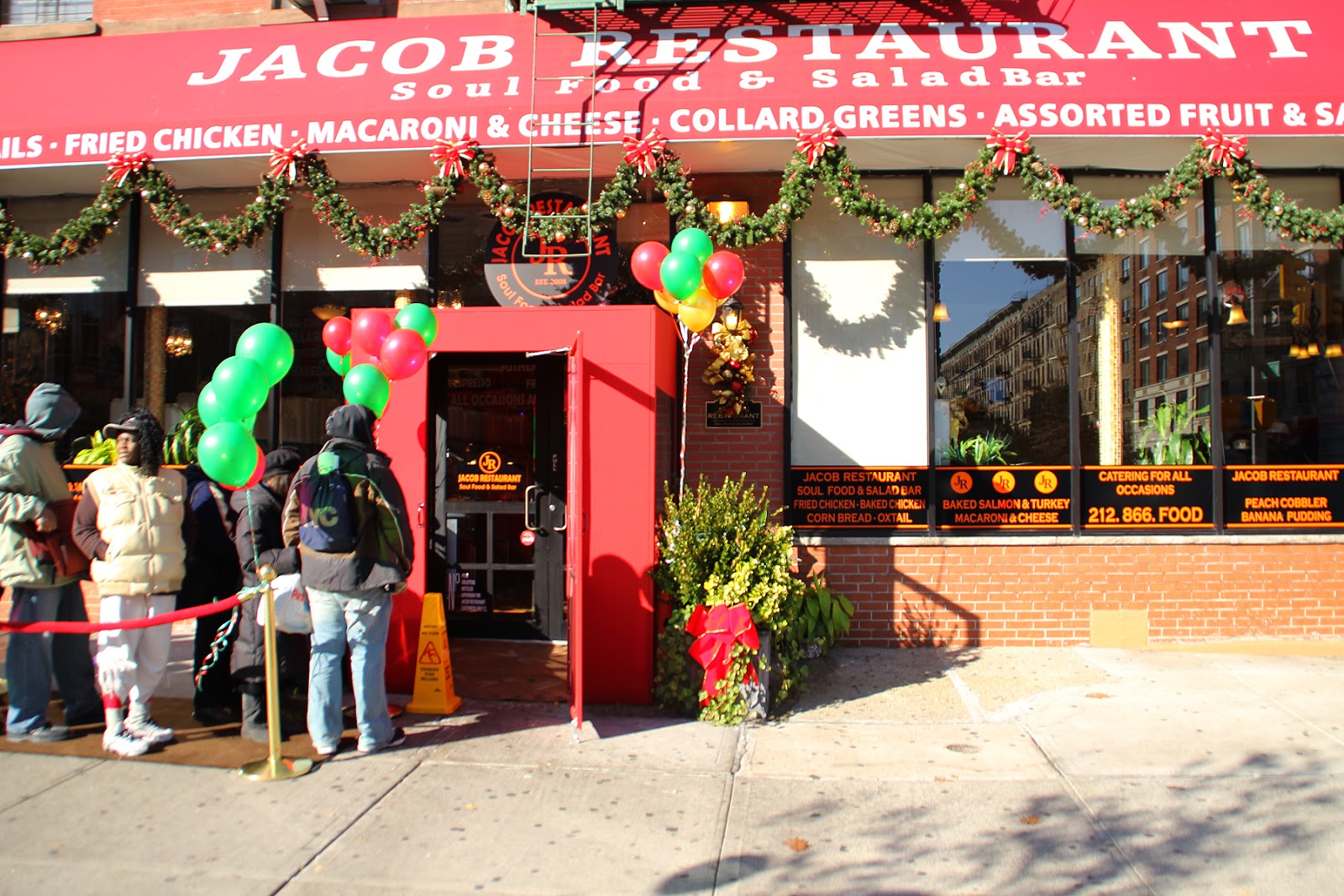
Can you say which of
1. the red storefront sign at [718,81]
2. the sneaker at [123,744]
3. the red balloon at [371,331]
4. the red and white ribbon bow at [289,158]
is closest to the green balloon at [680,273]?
the red storefront sign at [718,81]

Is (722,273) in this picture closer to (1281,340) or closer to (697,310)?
(697,310)

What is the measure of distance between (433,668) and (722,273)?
124 inches

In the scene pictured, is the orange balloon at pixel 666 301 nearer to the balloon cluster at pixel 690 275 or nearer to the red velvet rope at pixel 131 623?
the balloon cluster at pixel 690 275

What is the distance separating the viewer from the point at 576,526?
5805mm

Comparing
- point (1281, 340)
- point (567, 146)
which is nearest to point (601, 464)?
point (567, 146)

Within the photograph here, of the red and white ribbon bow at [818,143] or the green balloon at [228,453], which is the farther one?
the red and white ribbon bow at [818,143]

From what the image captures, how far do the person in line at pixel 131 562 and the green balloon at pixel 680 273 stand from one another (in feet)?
10.3

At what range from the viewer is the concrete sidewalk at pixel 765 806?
4.07m

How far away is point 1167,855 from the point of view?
423cm

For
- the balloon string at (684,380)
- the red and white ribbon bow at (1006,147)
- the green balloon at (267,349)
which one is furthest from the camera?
the red and white ribbon bow at (1006,147)

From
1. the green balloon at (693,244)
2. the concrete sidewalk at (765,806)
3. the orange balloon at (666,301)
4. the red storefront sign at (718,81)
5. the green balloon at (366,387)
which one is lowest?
the concrete sidewalk at (765,806)

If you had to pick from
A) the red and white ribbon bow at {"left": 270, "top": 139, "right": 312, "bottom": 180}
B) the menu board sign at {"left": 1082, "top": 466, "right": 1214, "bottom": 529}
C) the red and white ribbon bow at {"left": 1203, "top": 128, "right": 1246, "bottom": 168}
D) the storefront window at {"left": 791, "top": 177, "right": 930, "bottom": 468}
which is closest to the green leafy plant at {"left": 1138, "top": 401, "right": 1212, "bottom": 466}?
the menu board sign at {"left": 1082, "top": 466, "right": 1214, "bottom": 529}

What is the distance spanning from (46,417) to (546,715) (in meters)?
3.47

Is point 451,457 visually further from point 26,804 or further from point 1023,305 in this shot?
point 1023,305
